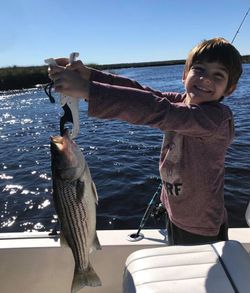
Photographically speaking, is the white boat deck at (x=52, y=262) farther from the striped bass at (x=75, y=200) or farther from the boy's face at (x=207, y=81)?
the boy's face at (x=207, y=81)

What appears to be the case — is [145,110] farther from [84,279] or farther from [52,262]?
[52,262]

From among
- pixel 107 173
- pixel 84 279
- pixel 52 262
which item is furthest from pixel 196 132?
pixel 107 173

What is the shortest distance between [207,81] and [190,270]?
3.58 ft

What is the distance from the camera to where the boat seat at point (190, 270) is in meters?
2.12

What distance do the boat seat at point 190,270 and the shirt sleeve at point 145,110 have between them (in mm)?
675

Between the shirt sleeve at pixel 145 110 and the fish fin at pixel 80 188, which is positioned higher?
the shirt sleeve at pixel 145 110

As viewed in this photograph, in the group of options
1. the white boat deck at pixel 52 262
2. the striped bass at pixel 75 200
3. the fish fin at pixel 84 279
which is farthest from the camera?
the white boat deck at pixel 52 262

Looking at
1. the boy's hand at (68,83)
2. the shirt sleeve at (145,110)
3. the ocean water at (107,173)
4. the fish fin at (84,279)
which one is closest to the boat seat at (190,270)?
the fish fin at (84,279)

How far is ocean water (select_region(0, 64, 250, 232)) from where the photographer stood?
25.5 feet

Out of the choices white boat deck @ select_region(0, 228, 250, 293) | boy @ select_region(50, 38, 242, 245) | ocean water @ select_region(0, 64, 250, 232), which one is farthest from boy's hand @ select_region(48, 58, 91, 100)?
ocean water @ select_region(0, 64, 250, 232)

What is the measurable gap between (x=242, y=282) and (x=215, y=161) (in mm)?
770

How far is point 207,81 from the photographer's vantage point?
257 centimetres

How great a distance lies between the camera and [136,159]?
11.3 metres

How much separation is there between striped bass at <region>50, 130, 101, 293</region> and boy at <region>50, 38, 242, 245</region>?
0.97ft
